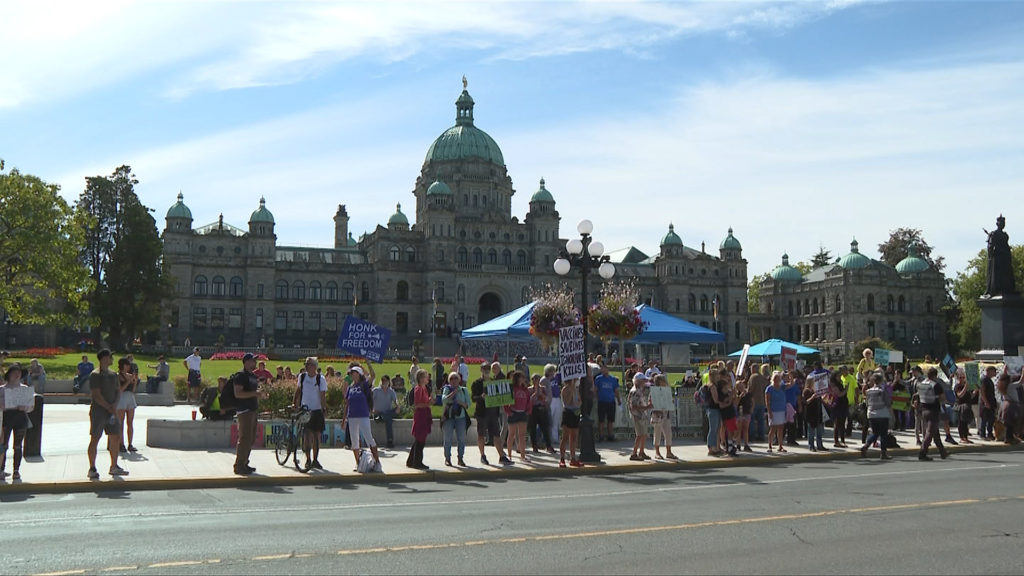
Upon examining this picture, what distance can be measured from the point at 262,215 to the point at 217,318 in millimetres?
11212

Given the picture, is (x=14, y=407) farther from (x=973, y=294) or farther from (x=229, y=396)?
(x=973, y=294)

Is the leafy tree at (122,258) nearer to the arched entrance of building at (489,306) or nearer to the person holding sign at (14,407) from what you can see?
the arched entrance of building at (489,306)

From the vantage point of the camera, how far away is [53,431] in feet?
74.8

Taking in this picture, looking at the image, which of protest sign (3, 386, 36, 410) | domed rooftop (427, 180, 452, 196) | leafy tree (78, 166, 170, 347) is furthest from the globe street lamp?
domed rooftop (427, 180, 452, 196)

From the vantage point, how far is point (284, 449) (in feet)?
63.6

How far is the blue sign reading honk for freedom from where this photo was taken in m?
22.1

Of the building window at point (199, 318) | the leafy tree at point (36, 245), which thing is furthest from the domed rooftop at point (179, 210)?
the leafy tree at point (36, 245)

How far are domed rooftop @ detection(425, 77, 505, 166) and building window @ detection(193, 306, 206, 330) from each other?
95.7 feet

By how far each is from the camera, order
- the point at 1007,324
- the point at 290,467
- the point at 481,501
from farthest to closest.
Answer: the point at 1007,324
the point at 290,467
the point at 481,501

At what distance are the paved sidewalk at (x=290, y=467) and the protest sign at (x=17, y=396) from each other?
1231 millimetres

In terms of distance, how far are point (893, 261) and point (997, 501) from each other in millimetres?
111971

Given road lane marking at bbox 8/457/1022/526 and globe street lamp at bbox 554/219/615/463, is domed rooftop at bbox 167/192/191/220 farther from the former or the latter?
road lane marking at bbox 8/457/1022/526

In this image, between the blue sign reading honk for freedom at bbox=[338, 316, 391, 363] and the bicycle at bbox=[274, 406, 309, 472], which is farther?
the blue sign reading honk for freedom at bbox=[338, 316, 391, 363]

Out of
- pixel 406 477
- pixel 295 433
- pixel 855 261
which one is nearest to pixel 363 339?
pixel 295 433
